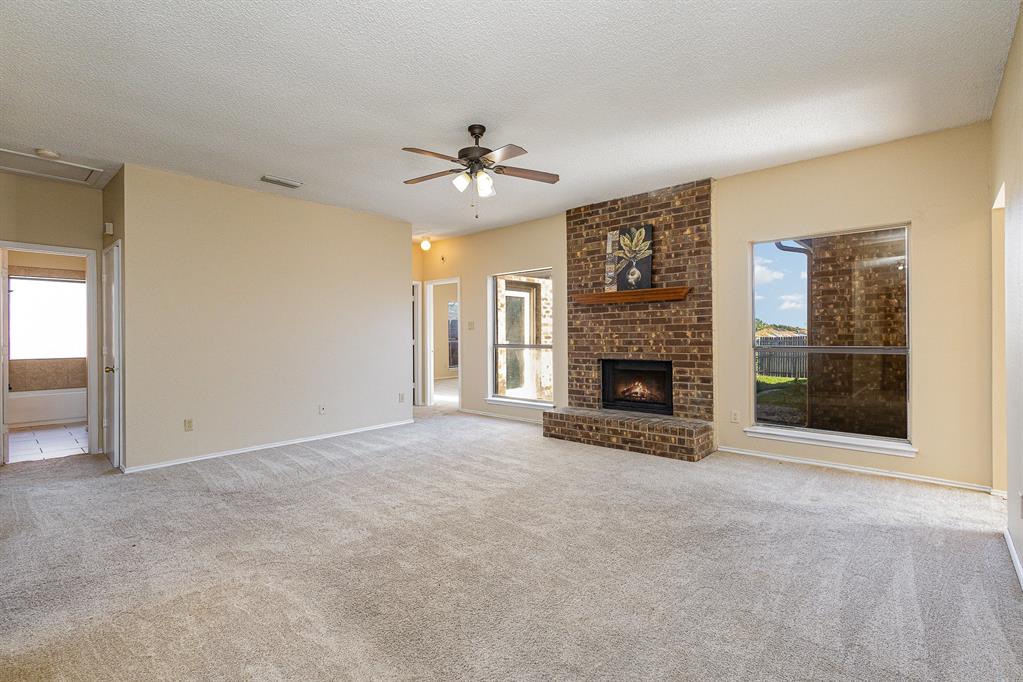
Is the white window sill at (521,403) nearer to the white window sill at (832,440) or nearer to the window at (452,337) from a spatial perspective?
the white window sill at (832,440)

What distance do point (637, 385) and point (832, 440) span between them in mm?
1911

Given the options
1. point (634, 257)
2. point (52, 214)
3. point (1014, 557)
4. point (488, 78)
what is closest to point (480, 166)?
point (488, 78)

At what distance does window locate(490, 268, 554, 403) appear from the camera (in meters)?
6.70

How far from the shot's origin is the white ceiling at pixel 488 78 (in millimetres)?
2377

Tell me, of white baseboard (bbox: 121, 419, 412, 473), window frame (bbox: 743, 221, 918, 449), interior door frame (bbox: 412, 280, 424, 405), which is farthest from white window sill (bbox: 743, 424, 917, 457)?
interior door frame (bbox: 412, 280, 424, 405)

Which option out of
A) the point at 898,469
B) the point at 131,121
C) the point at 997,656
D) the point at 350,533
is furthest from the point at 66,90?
the point at 898,469

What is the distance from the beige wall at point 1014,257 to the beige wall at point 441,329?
978 cm

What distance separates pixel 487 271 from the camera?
724cm

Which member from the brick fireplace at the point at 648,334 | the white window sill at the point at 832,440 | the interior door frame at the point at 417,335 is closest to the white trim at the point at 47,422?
the interior door frame at the point at 417,335

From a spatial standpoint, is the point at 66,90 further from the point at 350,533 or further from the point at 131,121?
the point at 350,533

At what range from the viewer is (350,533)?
304cm

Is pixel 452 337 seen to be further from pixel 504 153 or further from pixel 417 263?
pixel 504 153

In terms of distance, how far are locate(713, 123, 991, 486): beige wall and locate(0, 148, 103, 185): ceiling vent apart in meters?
6.20

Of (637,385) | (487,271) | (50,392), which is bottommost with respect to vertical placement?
(50,392)
